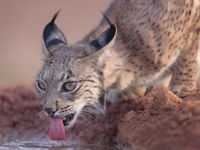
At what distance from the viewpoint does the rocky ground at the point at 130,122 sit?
23.9ft

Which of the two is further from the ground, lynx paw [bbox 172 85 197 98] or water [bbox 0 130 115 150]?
lynx paw [bbox 172 85 197 98]

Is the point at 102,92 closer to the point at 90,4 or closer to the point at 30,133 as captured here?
the point at 30,133

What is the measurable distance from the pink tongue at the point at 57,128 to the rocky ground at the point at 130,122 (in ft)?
1.64

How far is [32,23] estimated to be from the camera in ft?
72.7

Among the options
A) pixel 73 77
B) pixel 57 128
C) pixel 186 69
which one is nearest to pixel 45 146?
pixel 57 128

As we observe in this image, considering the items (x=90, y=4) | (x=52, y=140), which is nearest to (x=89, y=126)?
(x=52, y=140)

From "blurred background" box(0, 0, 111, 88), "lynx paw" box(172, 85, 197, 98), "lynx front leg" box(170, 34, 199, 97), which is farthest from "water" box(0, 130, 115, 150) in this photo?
"blurred background" box(0, 0, 111, 88)

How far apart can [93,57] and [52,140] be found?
43.8 inches

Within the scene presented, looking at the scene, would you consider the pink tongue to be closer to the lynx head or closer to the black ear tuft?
the lynx head

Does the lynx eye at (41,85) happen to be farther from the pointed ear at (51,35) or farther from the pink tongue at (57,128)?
the pointed ear at (51,35)

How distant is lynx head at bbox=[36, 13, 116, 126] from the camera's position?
9.01 meters

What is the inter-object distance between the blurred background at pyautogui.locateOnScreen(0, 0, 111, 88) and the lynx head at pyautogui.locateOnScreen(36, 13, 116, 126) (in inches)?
299

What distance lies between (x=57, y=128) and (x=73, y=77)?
62cm

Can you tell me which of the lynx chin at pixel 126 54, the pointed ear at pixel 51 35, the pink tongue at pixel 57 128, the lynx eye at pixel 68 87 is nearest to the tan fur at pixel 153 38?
the lynx chin at pixel 126 54
